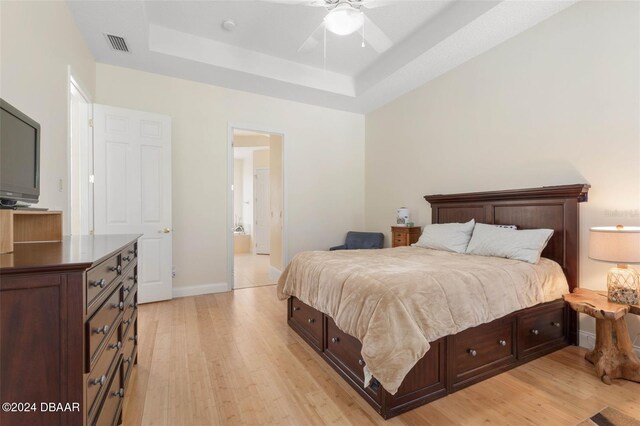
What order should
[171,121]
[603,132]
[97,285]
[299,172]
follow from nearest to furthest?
[97,285] < [603,132] < [171,121] < [299,172]

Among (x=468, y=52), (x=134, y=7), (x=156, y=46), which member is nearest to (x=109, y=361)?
(x=134, y=7)

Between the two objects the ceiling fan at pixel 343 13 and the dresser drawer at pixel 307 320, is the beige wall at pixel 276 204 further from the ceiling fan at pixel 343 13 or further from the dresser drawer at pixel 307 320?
the ceiling fan at pixel 343 13

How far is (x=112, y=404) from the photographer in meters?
1.41

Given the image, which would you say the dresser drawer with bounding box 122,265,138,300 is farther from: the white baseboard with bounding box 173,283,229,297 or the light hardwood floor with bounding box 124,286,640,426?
the white baseboard with bounding box 173,283,229,297

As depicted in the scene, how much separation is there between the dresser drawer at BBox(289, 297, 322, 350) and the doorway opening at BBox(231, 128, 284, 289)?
2130mm

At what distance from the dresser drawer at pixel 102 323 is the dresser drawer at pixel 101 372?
0.17ft

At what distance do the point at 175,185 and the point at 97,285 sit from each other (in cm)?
314

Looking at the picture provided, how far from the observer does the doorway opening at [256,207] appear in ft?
17.2

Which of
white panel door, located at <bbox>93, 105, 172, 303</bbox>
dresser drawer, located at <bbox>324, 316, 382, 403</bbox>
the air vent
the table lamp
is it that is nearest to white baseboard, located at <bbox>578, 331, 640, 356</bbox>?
the table lamp

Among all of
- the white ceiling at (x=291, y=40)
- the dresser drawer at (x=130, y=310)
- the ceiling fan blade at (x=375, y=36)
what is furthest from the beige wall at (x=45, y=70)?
the ceiling fan blade at (x=375, y=36)

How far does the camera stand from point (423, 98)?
417 cm

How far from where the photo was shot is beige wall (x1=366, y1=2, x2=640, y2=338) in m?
2.36

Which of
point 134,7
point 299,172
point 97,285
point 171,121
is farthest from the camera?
point 299,172

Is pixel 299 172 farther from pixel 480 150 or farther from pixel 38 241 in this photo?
pixel 38 241
